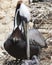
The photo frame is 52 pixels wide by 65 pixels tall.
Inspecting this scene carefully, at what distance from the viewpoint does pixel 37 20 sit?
4793mm

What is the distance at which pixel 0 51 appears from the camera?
13.9ft

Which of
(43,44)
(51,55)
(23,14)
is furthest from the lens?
(51,55)

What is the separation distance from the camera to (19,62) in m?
3.64

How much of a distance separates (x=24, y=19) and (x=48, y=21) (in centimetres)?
139

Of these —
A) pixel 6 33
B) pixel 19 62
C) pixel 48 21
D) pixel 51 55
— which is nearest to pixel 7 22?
pixel 6 33

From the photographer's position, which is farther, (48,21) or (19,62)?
(48,21)

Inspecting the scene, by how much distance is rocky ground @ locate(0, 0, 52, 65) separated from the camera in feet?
14.0

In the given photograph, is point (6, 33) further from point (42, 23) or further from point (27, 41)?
point (27, 41)

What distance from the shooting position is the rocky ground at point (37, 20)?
4.28 metres

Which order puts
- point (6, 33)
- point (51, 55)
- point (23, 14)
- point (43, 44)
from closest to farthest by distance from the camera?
point (23, 14) → point (43, 44) → point (51, 55) → point (6, 33)

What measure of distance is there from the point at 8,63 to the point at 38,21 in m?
1.16

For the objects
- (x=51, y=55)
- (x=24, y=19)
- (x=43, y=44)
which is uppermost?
(x=24, y=19)

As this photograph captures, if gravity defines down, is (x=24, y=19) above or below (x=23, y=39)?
above

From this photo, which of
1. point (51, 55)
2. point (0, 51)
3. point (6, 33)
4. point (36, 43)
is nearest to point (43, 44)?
point (36, 43)
